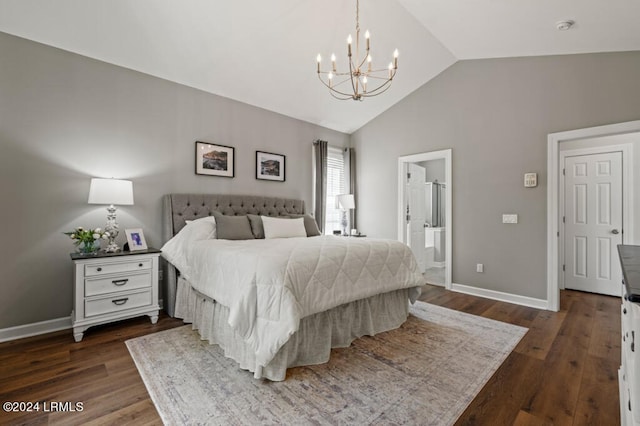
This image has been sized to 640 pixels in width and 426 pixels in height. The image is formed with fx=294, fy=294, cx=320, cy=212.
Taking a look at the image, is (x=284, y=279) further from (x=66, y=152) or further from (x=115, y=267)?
(x=66, y=152)

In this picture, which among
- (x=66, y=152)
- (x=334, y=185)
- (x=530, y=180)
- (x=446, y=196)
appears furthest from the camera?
(x=334, y=185)

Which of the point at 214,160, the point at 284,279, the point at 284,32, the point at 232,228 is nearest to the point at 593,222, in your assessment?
the point at 284,279

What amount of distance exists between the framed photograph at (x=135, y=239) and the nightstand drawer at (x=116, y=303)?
488 millimetres

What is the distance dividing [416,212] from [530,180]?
193cm

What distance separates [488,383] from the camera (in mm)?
2043

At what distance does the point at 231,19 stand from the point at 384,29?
1733 mm

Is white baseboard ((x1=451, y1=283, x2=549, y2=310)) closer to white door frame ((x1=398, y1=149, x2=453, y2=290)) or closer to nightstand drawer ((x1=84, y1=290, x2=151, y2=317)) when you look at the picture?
white door frame ((x1=398, y1=149, x2=453, y2=290))

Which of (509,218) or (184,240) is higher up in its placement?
(509,218)

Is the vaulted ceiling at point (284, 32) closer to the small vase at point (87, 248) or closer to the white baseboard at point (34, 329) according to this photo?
the small vase at point (87, 248)

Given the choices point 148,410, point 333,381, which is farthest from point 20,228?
point 333,381

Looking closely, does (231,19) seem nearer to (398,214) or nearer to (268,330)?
(268,330)

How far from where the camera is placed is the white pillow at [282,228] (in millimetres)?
3674

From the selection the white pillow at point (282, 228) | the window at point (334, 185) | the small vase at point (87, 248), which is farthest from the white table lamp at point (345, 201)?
the small vase at point (87, 248)

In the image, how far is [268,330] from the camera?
6.48 ft
